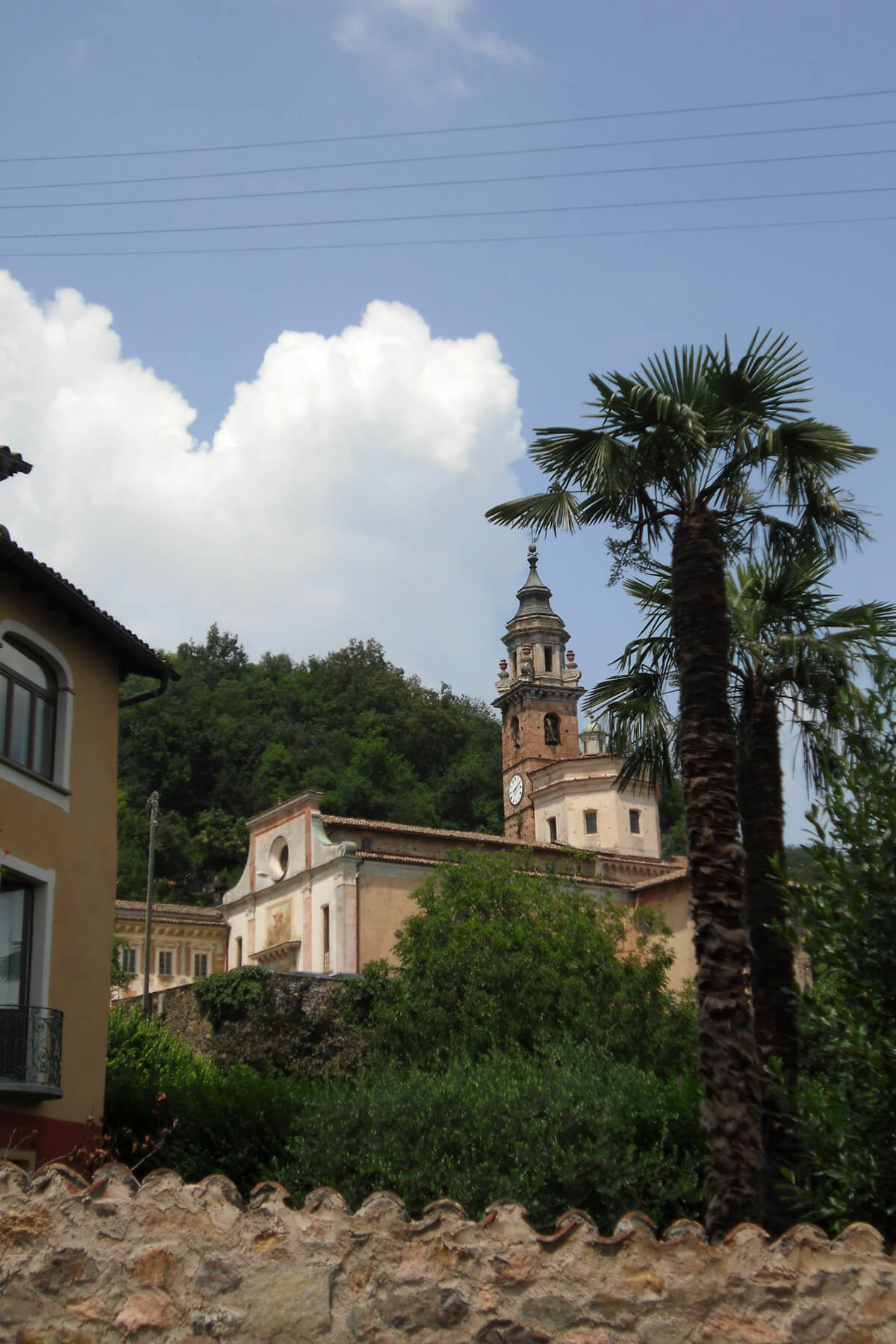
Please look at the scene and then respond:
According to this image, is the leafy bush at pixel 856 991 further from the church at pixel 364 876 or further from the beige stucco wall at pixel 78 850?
the church at pixel 364 876

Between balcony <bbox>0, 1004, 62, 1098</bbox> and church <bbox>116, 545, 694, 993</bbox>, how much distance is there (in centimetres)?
1497

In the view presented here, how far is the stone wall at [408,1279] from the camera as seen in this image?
22.4 feet

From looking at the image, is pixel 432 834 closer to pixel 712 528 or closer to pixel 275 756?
pixel 712 528

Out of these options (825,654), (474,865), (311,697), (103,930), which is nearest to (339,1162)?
(103,930)

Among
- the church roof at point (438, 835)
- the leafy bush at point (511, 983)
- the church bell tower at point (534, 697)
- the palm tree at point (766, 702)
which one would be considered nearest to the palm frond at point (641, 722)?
the palm tree at point (766, 702)

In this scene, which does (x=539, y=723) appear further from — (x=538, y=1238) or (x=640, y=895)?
(x=538, y=1238)

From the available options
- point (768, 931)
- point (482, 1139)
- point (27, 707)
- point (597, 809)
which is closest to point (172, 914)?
point (597, 809)

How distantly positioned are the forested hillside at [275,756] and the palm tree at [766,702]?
2284 inches

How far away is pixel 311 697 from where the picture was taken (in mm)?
95312

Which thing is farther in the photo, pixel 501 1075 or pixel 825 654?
pixel 501 1075

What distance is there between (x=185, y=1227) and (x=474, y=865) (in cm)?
2607

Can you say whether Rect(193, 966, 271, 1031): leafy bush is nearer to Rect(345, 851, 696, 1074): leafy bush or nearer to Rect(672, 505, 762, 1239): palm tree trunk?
Rect(345, 851, 696, 1074): leafy bush

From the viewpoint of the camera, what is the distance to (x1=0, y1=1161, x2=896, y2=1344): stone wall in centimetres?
684

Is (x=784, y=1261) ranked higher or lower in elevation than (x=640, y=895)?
lower
